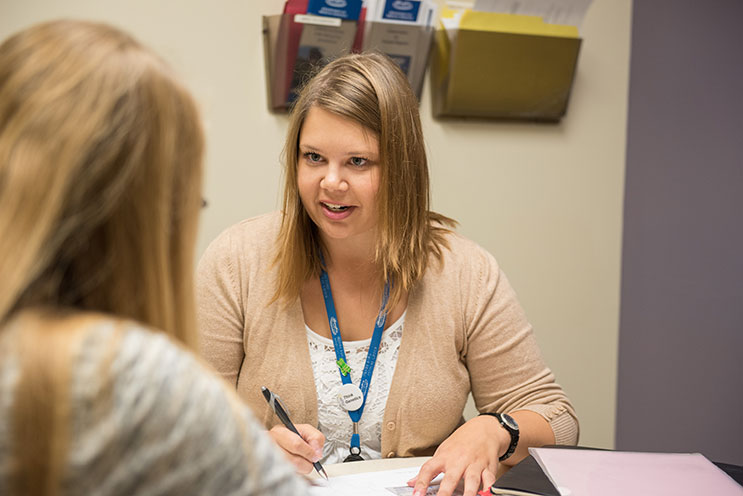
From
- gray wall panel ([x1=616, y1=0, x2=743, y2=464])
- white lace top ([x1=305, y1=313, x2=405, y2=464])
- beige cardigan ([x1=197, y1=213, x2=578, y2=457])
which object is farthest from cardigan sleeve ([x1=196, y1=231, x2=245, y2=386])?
gray wall panel ([x1=616, y1=0, x2=743, y2=464])

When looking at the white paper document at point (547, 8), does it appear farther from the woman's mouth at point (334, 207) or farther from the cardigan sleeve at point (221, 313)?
the cardigan sleeve at point (221, 313)

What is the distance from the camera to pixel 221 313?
1.48m

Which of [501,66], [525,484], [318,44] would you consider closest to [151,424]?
[525,484]

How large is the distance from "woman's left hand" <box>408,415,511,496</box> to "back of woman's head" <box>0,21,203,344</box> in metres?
0.63

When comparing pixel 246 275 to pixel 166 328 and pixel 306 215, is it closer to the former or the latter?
pixel 306 215

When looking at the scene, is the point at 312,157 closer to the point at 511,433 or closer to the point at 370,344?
the point at 370,344

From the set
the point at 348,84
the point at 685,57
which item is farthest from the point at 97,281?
the point at 685,57

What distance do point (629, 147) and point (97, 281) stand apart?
6.67 ft

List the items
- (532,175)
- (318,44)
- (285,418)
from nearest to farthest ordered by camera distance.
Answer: (285,418)
(318,44)
(532,175)

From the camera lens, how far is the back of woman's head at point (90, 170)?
→ 0.56 m

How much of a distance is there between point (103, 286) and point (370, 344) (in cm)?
90

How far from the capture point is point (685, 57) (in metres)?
2.26

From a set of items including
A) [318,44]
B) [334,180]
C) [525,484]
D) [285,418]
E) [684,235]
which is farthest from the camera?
[684,235]

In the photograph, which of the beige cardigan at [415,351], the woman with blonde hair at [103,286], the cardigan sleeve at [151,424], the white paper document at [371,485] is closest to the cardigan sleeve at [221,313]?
the beige cardigan at [415,351]
